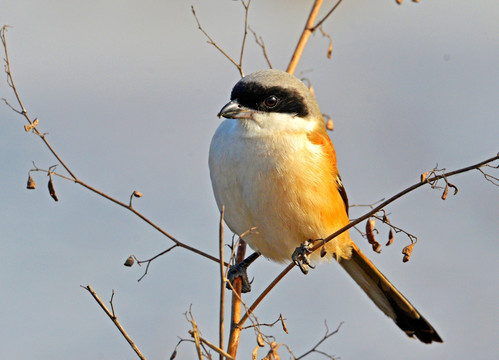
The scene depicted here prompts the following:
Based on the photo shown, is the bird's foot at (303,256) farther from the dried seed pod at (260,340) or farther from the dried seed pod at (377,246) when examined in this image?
the dried seed pod at (260,340)

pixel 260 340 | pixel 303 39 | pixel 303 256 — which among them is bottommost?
pixel 260 340

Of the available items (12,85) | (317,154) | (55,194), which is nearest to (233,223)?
(317,154)

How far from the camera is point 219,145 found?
3.59 metres

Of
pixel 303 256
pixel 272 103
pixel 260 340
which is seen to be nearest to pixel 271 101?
pixel 272 103

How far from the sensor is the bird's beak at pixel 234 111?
11.2 feet

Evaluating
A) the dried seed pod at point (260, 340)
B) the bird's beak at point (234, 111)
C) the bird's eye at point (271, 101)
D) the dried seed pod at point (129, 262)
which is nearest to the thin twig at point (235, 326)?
the dried seed pod at point (260, 340)

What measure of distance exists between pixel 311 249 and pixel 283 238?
0.19 metres

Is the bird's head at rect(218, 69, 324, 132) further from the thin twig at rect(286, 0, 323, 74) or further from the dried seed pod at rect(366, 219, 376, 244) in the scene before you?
the dried seed pod at rect(366, 219, 376, 244)

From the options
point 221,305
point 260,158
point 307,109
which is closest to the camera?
point 221,305

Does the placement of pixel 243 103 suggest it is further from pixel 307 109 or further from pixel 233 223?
pixel 233 223

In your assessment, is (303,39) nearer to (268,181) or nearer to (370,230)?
(268,181)

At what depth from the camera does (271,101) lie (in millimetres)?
3566

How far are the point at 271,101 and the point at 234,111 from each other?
0.75 feet

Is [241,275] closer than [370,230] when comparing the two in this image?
No
